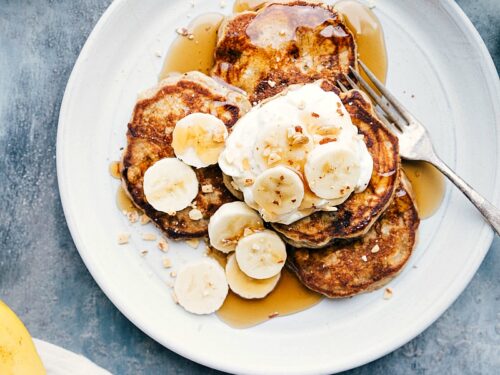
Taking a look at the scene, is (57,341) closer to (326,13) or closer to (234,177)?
(234,177)

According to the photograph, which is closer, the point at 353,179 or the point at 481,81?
the point at 353,179

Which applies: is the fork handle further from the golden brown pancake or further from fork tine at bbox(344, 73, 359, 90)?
the golden brown pancake

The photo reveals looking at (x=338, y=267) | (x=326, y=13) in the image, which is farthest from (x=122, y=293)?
(x=326, y=13)

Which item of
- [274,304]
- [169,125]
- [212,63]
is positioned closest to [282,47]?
[212,63]

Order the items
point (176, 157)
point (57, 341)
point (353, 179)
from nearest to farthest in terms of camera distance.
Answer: point (353, 179)
point (176, 157)
point (57, 341)

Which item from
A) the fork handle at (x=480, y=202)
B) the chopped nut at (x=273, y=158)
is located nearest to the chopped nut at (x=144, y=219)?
the chopped nut at (x=273, y=158)

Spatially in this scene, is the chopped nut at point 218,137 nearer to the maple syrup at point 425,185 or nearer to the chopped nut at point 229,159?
the chopped nut at point 229,159

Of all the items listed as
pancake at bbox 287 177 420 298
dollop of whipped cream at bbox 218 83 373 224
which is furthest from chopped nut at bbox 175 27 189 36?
pancake at bbox 287 177 420 298

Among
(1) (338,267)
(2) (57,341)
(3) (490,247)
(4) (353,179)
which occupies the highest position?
(4) (353,179)
